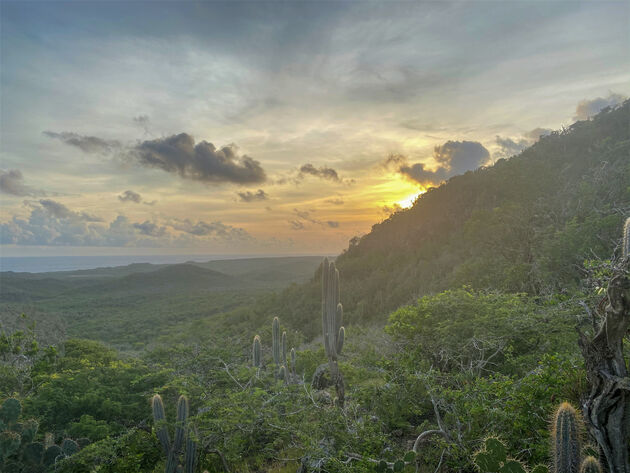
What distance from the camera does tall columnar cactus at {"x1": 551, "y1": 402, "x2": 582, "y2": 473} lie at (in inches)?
116

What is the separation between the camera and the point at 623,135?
99.0 ft

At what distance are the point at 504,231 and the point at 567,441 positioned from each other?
22.5 m

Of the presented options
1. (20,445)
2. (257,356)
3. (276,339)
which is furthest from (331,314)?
(20,445)

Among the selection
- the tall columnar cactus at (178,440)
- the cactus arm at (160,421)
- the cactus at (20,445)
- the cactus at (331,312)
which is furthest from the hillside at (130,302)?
the cactus at (331,312)

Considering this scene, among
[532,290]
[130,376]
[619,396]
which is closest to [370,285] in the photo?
[532,290]

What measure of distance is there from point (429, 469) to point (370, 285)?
2832 centimetres

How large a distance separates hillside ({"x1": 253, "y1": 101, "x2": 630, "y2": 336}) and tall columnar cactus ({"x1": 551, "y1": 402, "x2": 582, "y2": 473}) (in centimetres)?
816

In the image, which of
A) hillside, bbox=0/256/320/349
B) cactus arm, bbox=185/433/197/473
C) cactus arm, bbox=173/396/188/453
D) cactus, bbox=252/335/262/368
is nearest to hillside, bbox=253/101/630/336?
cactus, bbox=252/335/262/368

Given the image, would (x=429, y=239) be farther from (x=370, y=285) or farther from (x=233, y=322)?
(x=233, y=322)

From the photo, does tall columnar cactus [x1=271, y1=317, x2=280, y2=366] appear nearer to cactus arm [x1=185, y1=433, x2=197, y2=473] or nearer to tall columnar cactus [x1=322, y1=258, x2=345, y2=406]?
tall columnar cactus [x1=322, y1=258, x2=345, y2=406]

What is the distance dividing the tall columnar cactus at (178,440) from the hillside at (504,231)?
1044cm

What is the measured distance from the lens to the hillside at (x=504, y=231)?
A: 15.6 metres

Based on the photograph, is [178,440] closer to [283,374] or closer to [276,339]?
[283,374]

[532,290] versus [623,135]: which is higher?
[623,135]
